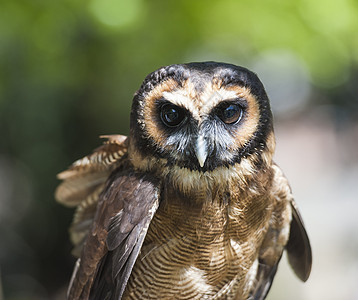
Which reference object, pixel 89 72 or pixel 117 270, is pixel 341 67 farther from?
pixel 117 270

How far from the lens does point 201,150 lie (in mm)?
2102

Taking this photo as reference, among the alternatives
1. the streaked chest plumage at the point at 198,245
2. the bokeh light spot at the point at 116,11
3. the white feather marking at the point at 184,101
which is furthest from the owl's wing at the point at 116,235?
the bokeh light spot at the point at 116,11

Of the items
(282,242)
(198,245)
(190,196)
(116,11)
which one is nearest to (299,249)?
(282,242)

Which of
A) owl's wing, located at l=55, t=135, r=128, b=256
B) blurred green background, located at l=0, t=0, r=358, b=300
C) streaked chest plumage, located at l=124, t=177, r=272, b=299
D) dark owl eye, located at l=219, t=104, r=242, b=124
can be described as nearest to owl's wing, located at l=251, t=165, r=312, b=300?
streaked chest plumage, located at l=124, t=177, r=272, b=299

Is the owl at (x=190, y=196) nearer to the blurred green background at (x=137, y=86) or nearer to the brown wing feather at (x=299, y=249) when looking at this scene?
the brown wing feather at (x=299, y=249)

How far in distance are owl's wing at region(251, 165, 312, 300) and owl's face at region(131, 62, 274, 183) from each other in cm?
38

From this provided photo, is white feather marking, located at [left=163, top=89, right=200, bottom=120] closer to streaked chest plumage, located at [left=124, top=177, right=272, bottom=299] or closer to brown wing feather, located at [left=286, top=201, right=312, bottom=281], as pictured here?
streaked chest plumage, located at [left=124, top=177, right=272, bottom=299]

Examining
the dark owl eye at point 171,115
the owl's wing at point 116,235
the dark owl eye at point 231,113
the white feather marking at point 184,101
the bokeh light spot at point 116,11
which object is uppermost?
the bokeh light spot at point 116,11

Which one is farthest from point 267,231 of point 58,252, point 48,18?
point 58,252

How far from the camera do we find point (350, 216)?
7.12m

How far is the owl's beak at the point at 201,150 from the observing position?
2.08m

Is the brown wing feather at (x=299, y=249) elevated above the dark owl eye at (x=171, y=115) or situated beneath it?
situated beneath

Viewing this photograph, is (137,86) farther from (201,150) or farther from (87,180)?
(201,150)

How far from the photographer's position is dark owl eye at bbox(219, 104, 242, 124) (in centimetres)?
217
